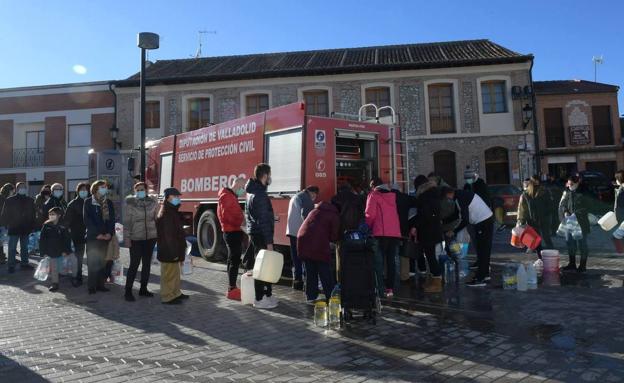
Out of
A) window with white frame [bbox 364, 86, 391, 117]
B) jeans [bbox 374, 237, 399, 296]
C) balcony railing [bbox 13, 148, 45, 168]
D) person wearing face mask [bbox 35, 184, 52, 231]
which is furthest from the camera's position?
balcony railing [bbox 13, 148, 45, 168]

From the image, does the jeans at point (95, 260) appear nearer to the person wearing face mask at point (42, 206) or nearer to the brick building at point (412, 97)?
the person wearing face mask at point (42, 206)

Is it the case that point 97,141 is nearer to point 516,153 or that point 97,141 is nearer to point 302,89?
point 302,89

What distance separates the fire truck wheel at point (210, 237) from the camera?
10.0 m

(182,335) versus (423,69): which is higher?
(423,69)

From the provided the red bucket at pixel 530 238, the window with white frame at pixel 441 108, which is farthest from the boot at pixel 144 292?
the window with white frame at pixel 441 108

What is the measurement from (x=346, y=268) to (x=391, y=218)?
1.48 metres

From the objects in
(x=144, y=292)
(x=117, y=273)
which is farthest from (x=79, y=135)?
(x=144, y=292)

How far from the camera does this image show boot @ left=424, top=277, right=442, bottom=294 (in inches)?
270

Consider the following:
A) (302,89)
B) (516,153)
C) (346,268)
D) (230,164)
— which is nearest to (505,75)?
(516,153)

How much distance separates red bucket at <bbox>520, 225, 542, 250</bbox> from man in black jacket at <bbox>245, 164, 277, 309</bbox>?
441 centimetres

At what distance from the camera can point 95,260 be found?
288 inches

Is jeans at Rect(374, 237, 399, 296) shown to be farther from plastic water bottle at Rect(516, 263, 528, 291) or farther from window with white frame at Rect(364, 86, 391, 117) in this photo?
window with white frame at Rect(364, 86, 391, 117)

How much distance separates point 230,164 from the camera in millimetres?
9719

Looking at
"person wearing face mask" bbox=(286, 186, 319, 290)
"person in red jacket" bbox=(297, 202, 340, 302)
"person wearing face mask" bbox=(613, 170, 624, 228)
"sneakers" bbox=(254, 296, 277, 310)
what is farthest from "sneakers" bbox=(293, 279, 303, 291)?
"person wearing face mask" bbox=(613, 170, 624, 228)
